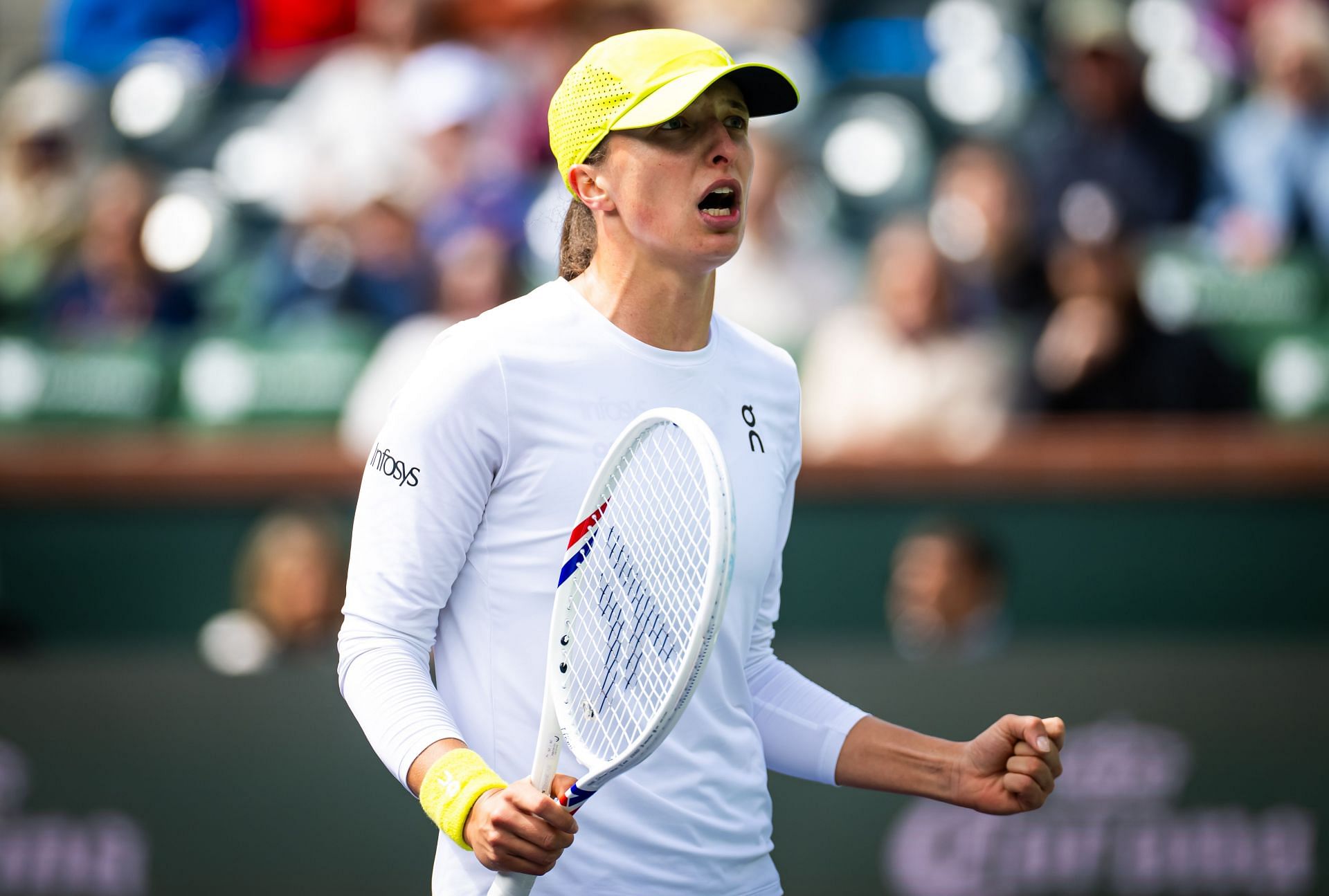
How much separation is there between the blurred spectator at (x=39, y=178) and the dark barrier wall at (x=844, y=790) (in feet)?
7.54

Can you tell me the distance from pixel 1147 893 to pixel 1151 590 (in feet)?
3.21

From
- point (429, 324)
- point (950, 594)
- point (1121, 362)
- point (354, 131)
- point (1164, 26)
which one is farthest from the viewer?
point (354, 131)

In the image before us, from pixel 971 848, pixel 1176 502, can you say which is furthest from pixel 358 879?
pixel 1176 502

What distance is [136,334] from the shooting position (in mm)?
6570

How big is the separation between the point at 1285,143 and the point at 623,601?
502cm

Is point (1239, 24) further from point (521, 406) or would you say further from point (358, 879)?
point (521, 406)

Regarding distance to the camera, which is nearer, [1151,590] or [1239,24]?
[1151,590]

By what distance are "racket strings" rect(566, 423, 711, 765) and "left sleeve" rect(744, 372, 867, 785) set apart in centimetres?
36

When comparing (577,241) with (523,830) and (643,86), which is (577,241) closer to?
(643,86)

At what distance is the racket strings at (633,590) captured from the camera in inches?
84.2

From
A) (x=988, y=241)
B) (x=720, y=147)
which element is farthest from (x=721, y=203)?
(x=988, y=241)

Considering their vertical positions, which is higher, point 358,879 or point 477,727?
point 477,727

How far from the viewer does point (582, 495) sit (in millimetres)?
2273

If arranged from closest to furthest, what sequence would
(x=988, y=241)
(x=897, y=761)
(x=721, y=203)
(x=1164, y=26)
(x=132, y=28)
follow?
(x=721, y=203)
(x=897, y=761)
(x=988, y=241)
(x=1164, y=26)
(x=132, y=28)
